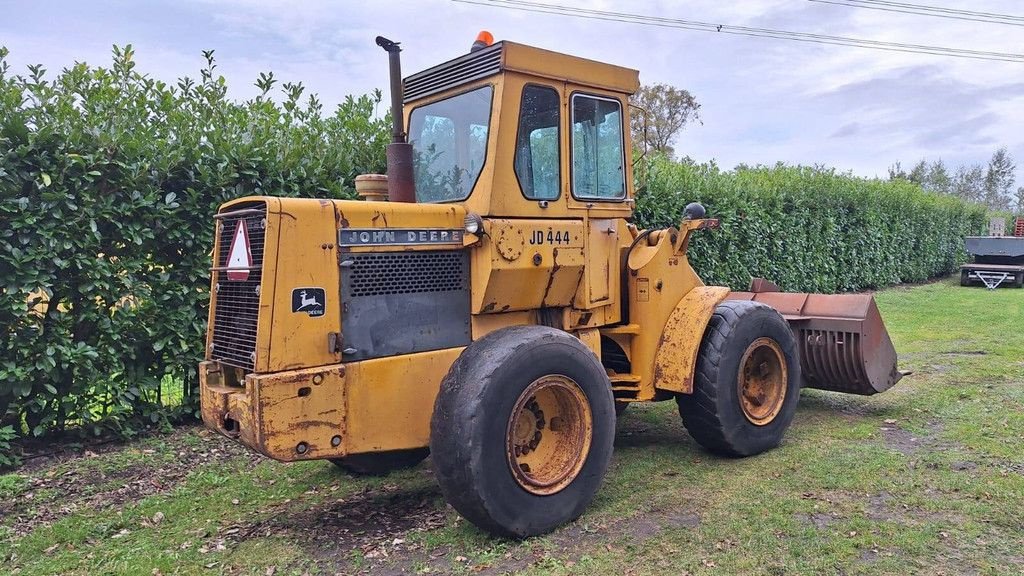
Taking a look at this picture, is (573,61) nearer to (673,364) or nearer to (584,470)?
(673,364)

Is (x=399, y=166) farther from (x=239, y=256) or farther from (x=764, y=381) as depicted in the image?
(x=764, y=381)

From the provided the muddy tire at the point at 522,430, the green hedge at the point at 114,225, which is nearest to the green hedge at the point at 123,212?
the green hedge at the point at 114,225

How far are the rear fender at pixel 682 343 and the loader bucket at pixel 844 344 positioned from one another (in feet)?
3.82

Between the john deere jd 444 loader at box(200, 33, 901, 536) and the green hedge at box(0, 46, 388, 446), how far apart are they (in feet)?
6.29

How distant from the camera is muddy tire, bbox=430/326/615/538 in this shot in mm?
3553

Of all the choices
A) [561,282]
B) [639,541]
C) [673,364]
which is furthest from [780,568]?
[561,282]

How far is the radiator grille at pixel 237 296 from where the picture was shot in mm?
3578

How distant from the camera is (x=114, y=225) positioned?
548 cm

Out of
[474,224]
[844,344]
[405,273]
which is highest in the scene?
[474,224]

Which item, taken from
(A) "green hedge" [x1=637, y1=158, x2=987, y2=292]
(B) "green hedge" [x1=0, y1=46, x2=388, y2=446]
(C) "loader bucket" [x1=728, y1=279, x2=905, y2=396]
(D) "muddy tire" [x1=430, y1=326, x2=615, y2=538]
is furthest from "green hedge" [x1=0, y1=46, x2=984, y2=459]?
(A) "green hedge" [x1=637, y1=158, x2=987, y2=292]

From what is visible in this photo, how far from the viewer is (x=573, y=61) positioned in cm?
446

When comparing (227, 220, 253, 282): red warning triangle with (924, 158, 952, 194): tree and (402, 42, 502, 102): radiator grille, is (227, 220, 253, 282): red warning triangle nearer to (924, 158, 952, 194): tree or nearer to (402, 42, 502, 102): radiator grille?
(402, 42, 502, 102): radiator grille

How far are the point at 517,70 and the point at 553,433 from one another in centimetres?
213

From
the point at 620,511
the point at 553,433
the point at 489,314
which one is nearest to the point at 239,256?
the point at 489,314
